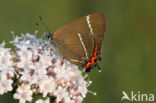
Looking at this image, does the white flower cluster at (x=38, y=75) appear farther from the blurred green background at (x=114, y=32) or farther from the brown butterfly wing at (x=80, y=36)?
the blurred green background at (x=114, y=32)

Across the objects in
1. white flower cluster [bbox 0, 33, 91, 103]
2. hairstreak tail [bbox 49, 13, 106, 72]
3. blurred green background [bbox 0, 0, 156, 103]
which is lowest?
white flower cluster [bbox 0, 33, 91, 103]

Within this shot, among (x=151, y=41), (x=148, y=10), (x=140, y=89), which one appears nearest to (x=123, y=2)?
(x=148, y=10)

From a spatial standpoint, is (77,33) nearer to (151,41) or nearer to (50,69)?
(50,69)

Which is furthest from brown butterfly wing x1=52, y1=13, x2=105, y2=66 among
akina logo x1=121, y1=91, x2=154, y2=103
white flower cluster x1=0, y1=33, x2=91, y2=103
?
akina logo x1=121, y1=91, x2=154, y2=103

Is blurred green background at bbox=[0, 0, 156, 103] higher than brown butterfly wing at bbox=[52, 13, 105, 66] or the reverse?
higher

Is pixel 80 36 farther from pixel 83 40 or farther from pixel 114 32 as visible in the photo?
pixel 114 32

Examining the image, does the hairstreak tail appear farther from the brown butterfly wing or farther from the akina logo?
the akina logo

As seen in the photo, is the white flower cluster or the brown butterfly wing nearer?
the white flower cluster
